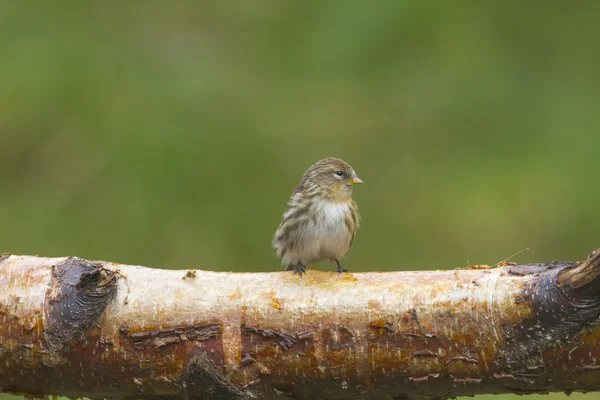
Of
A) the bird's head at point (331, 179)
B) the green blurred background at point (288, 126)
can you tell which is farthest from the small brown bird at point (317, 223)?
the green blurred background at point (288, 126)

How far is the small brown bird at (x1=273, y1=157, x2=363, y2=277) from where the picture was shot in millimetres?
4816

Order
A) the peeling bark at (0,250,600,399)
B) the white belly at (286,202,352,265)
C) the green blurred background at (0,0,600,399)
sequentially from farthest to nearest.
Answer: the green blurred background at (0,0,600,399) → the white belly at (286,202,352,265) → the peeling bark at (0,250,600,399)

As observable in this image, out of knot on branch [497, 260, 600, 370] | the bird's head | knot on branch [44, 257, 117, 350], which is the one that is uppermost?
the bird's head

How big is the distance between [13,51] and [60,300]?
4.04 metres

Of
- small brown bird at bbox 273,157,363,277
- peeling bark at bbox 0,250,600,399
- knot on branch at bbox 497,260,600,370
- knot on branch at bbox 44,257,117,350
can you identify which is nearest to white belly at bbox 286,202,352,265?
small brown bird at bbox 273,157,363,277

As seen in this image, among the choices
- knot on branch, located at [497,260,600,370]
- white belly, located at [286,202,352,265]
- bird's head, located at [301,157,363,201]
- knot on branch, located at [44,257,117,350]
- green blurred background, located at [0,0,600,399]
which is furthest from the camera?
green blurred background, located at [0,0,600,399]

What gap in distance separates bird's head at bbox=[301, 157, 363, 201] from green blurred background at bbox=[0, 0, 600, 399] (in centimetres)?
147

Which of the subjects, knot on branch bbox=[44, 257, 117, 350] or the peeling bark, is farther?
knot on branch bbox=[44, 257, 117, 350]

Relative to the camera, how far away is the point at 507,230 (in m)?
6.94

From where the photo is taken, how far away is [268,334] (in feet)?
11.4

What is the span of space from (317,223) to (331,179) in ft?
1.46

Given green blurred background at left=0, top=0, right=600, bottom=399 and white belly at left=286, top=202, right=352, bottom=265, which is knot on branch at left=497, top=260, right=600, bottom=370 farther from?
green blurred background at left=0, top=0, right=600, bottom=399

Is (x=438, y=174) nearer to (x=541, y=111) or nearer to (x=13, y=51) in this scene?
(x=541, y=111)

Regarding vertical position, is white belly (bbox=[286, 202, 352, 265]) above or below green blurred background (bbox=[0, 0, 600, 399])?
below
